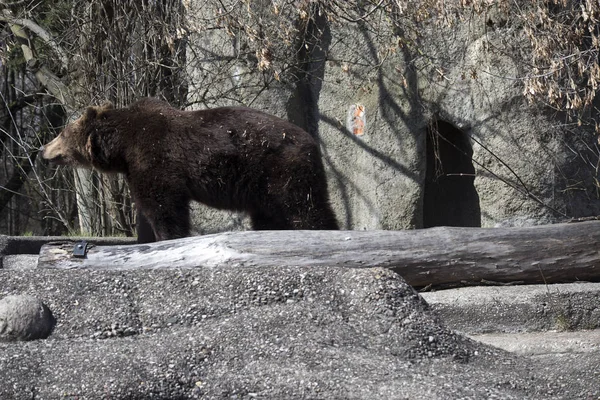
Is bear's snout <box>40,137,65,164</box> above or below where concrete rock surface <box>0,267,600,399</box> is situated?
above

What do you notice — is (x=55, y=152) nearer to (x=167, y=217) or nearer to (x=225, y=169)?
(x=167, y=217)

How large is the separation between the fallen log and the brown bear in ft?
4.89

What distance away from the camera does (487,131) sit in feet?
31.2

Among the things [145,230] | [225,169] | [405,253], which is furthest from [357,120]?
[405,253]

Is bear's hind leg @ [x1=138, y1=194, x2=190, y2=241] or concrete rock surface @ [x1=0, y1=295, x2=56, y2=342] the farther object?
bear's hind leg @ [x1=138, y1=194, x2=190, y2=241]

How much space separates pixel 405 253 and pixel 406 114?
4.20m

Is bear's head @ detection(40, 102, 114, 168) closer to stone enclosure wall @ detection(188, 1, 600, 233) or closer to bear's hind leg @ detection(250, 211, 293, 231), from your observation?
stone enclosure wall @ detection(188, 1, 600, 233)

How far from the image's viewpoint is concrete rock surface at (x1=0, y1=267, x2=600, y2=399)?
4121 millimetres

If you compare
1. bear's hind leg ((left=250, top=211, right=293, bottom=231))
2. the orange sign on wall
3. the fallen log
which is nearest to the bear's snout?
bear's hind leg ((left=250, top=211, right=293, bottom=231))

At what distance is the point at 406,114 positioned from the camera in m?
9.93

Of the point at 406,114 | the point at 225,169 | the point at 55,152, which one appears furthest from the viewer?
the point at 406,114

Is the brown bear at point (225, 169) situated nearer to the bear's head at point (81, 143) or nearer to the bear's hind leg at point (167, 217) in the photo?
the bear's hind leg at point (167, 217)

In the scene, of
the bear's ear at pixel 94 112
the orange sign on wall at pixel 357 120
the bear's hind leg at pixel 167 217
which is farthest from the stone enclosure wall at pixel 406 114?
the bear's hind leg at pixel 167 217

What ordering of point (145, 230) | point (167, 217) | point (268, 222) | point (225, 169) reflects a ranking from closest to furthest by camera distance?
point (167, 217) < point (225, 169) < point (268, 222) < point (145, 230)
